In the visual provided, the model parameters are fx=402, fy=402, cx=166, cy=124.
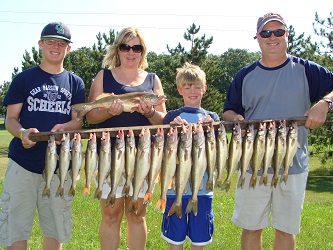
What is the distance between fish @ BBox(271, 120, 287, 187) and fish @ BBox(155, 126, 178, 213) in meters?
1.13

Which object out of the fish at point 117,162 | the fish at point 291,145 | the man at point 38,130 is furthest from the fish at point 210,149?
the man at point 38,130

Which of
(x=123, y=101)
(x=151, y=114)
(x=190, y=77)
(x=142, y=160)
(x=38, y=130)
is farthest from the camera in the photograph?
(x=190, y=77)

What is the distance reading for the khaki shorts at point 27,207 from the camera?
4645mm

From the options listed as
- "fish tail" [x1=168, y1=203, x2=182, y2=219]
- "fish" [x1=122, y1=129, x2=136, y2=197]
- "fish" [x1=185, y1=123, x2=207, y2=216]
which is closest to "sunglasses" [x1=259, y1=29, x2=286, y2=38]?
"fish" [x1=185, y1=123, x2=207, y2=216]

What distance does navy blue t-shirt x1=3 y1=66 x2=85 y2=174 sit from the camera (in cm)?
469

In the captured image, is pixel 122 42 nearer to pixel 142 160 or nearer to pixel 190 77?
pixel 190 77

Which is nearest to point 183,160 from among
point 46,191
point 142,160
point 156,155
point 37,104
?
point 156,155

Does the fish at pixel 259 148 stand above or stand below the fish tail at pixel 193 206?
above

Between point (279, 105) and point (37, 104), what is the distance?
2836 mm

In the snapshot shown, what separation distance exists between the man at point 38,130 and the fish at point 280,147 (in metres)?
2.36

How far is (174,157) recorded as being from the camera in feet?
14.0

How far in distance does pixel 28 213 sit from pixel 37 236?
211 cm

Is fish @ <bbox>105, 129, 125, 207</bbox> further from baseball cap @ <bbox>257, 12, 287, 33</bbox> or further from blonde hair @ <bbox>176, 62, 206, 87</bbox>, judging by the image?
baseball cap @ <bbox>257, 12, 287, 33</bbox>

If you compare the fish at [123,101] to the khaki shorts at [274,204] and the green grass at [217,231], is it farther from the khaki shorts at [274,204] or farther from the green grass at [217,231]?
the green grass at [217,231]
